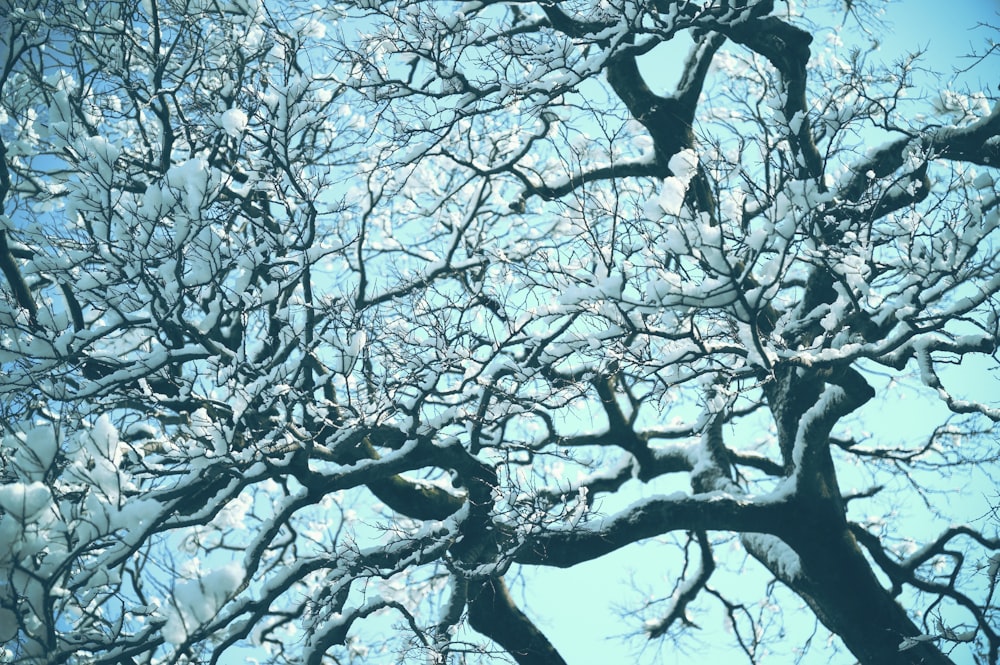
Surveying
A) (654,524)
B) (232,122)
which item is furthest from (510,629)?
(232,122)

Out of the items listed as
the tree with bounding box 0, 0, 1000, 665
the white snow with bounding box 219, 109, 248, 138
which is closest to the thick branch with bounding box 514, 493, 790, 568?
the tree with bounding box 0, 0, 1000, 665

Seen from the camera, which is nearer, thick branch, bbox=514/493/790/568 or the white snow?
the white snow

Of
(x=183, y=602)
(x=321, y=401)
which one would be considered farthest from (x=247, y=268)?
(x=183, y=602)

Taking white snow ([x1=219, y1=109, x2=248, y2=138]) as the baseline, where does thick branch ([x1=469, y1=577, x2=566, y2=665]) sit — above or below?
below

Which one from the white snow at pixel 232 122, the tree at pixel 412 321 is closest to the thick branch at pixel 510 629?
the tree at pixel 412 321

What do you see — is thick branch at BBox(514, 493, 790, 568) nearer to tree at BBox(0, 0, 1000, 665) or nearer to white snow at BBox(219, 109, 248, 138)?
tree at BBox(0, 0, 1000, 665)

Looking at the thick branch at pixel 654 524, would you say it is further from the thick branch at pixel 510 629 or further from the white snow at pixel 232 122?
the white snow at pixel 232 122

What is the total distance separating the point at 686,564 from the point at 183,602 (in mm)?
5836

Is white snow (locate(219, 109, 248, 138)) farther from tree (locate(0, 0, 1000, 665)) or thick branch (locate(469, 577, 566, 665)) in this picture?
thick branch (locate(469, 577, 566, 665))

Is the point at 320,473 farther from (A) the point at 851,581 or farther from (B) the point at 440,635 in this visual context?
(A) the point at 851,581

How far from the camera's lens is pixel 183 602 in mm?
2898

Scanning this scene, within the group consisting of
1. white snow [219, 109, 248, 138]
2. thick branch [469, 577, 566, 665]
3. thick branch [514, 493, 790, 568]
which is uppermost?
white snow [219, 109, 248, 138]

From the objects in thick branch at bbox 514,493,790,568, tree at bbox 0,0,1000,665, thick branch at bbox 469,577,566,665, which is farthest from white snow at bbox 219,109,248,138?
thick branch at bbox 469,577,566,665

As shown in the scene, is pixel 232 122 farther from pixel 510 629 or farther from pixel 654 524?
pixel 510 629
